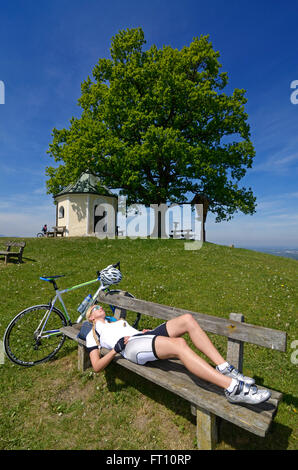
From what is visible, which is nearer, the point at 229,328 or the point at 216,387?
the point at 216,387

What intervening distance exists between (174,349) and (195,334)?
1.26ft

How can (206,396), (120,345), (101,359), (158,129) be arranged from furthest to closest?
(158,129) < (101,359) < (120,345) < (206,396)

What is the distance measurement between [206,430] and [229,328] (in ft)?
4.33

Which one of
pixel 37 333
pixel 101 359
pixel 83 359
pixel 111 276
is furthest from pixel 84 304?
pixel 101 359

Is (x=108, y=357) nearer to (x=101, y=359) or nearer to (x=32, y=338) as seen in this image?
(x=101, y=359)

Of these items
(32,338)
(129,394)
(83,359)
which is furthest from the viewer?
(32,338)

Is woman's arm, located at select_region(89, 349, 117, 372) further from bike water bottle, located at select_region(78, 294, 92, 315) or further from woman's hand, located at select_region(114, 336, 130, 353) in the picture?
bike water bottle, located at select_region(78, 294, 92, 315)

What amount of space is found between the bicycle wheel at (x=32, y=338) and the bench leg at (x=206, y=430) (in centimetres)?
361

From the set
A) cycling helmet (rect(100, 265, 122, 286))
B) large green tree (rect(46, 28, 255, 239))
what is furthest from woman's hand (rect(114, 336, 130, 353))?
large green tree (rect(46, 28, 255, 239))

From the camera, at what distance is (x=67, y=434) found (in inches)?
148

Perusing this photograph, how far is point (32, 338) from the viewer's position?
19.7 feet

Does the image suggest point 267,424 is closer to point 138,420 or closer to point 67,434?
point 138,420

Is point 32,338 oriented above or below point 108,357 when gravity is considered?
below

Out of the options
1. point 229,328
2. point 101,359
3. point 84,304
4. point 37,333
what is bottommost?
point 37,333
